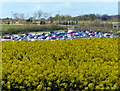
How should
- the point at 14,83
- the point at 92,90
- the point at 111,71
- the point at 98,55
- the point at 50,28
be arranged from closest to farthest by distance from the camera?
the point at 92,90
the point at 14,83
the point at 111,71
the point at 98,55
the point at 50,28

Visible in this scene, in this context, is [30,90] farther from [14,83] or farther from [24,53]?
[24,53]

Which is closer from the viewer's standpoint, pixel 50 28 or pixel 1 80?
pixel 1 80

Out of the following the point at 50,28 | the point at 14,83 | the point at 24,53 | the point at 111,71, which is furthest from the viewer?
the point at 50,28

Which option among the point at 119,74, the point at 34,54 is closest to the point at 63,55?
the point at 34,54

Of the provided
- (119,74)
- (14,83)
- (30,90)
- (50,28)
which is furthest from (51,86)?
(50,28)

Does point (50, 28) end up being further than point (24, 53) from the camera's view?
Yes

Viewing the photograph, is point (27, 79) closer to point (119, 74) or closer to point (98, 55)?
point (119, 74)

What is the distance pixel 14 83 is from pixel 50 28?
230 feet

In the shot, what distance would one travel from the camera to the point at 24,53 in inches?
420

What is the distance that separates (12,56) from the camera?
9.82 m

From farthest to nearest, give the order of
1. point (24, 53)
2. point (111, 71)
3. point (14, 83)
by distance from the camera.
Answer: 1. point (24, 53)
2. point (111, 71)
3. point (14, 83)

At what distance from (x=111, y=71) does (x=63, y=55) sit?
3380 millimetres

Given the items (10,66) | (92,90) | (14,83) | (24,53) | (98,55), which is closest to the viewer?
(92,90)

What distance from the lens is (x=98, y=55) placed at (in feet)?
31.7
